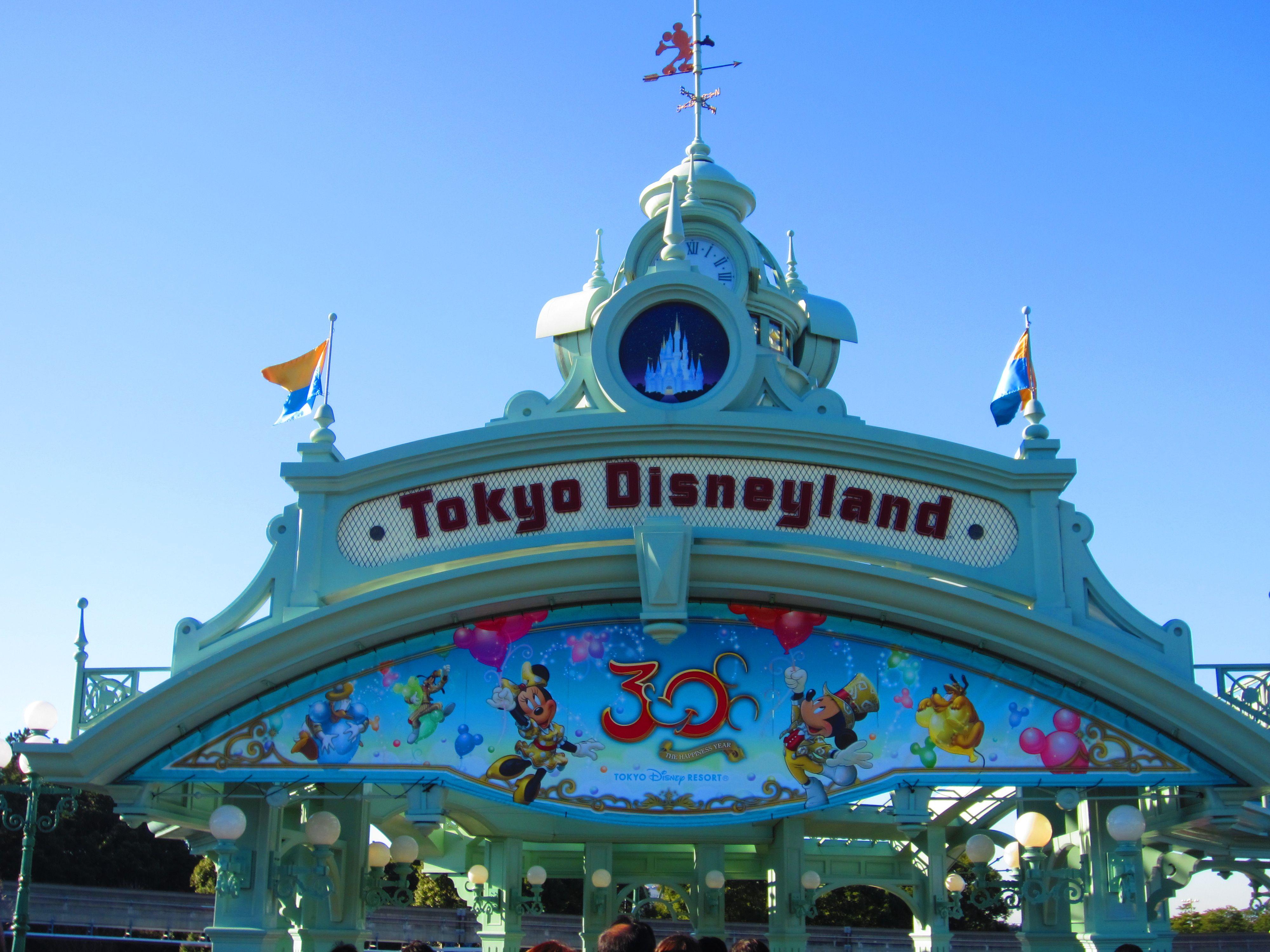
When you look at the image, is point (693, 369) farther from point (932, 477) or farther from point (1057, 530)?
point (1057, 530)

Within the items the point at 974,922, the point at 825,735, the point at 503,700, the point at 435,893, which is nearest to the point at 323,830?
the point at 503,700

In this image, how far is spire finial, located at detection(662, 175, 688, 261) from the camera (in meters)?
15.1

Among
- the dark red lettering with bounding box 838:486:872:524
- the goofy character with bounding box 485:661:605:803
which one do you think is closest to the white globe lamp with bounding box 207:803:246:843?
the goofy character with bounding box 485:661:605:803

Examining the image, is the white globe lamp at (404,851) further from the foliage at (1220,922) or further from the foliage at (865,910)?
the foliage at (1220,922)

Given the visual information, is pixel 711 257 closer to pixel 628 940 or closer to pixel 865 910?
pixel 628 940

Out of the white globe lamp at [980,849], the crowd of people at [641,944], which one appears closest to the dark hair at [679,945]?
the crowd of people at [641,944]

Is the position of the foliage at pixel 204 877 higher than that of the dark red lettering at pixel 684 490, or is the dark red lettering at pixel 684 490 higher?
the dark red lettering at pixel 684 490

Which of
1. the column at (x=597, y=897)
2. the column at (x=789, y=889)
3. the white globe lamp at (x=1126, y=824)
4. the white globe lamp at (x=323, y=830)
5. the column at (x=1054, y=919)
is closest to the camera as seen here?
the white globe lamp at (x=1126, y=824)

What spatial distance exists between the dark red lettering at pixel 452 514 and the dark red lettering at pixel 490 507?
13cm

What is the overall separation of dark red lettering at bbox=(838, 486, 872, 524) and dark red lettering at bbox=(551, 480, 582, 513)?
2.65m

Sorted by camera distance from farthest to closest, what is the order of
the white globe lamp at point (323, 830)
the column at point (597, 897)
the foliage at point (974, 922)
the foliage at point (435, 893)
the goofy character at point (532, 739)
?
the foliage at point (435, 893), the foliage at point (974, 922), the column at point (597, 897), the white globe lamp at point (323, 830), the goofy character at point (532, 739)

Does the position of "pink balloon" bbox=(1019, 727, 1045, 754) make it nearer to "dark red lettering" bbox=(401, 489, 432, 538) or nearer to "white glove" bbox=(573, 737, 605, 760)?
"white glove" bbox=(573, 737, 605, 760)

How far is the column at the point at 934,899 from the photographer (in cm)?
1878

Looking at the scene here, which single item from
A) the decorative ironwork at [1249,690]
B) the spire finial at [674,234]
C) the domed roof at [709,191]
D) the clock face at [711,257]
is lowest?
the decorative ironwork at [1249,690]
